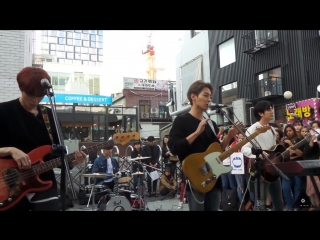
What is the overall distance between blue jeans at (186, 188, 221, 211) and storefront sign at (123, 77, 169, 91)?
8.05m

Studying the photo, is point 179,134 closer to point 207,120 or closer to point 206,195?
point 207,120

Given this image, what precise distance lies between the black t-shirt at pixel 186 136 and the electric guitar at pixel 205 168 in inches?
1.6

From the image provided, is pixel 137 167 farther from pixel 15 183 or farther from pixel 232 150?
pixel 15 183

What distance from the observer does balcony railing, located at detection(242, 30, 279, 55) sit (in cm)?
1066

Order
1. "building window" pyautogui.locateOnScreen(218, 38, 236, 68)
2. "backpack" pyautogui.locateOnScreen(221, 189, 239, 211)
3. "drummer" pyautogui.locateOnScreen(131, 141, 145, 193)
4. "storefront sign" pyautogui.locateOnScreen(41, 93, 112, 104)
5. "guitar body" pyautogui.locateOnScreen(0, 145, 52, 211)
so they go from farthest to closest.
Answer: "building window" pyautogui.locateOnScreen(218, 38, 236, 68)
"drummer" pyautogui.locateOnScreen(131, 141, 145, 193)
"backpack" pyautogui.locateOnScreen(221, 189, 239, 211)
"storefront sign" pyautogui.locateOnScreen(41, 93, 112, 104)
"guitar body" pyautogui.locateOnScreen(0, 145, 52, 211)

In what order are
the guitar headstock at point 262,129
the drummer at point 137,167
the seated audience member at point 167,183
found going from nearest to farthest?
the guitar headstock at point 262,129, the drummer at point 137,167, the seated audience member at point 167,183

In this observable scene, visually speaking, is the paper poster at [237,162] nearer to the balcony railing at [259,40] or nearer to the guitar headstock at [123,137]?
the guitar headstock at [123,137]

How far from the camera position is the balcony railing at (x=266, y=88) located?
410 inches

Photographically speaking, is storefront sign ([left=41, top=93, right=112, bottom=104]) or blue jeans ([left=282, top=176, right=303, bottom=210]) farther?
storefront sign ([left=41, top=93, right=112, bottom=104])

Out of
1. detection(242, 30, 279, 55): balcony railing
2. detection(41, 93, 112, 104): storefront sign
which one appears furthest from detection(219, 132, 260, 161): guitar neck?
detection(242, 30, 279, 55): balcony railing

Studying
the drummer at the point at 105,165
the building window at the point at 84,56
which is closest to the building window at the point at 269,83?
the drummer at the point at 105,165

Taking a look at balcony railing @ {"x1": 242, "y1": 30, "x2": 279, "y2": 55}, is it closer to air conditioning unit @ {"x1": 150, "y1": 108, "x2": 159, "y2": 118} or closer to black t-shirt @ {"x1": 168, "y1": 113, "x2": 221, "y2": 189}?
air conditioning unit @ {"x1": 150, "y1": 108, "x2": 159, "y2": 118}

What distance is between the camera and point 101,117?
22.6 feet
